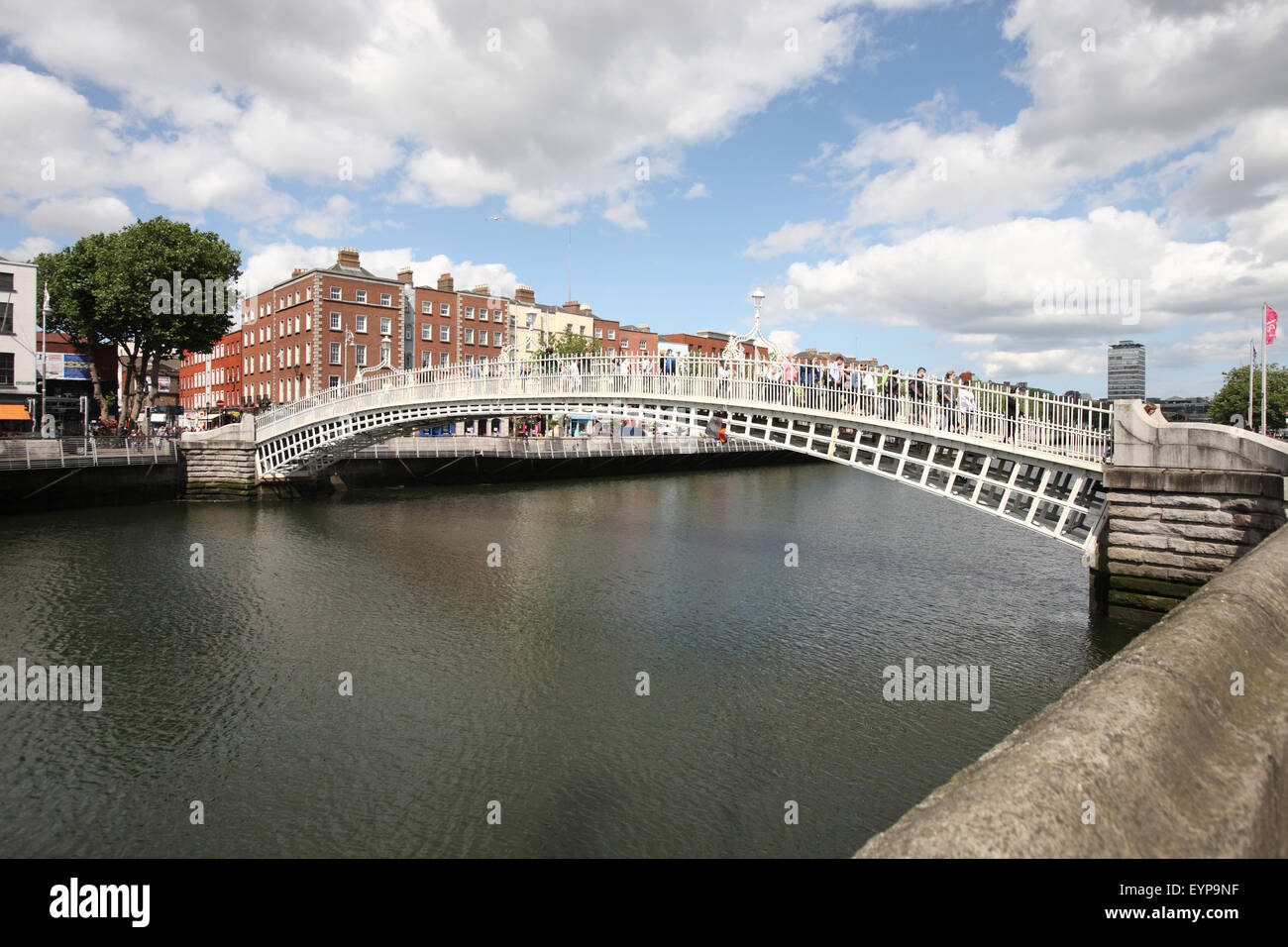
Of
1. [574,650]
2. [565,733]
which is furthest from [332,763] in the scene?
[574,650]

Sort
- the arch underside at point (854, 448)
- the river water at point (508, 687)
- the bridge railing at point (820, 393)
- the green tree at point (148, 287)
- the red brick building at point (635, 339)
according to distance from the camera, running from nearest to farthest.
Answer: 1. the river water at point (508, 687)
2. the bridge railing at point (820, 393)
3. the arch underside at point (854, 448)
4. the green tree at point (148, 287)
5. the red brick building at point (635, 339)

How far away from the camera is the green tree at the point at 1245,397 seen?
6303 cm

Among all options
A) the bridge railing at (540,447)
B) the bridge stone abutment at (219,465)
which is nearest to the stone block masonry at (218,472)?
the bridge stone abutment at (219,465)

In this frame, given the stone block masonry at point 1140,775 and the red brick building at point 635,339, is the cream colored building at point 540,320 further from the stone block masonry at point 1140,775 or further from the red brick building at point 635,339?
the stone block masonry at point 1140,775

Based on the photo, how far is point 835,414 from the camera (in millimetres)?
15109

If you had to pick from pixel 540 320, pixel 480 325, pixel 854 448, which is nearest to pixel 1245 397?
pixel 540 320

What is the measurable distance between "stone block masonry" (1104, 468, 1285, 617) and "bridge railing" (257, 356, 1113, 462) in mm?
927

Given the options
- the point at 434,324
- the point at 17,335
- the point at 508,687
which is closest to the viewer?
the point at 508,687

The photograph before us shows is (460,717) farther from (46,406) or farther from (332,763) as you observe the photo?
(46,406)

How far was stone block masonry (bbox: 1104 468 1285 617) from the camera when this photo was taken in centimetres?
1062

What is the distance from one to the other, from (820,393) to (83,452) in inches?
936

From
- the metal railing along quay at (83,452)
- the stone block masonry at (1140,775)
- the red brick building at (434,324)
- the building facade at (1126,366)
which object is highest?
the red brick building at (434,324)

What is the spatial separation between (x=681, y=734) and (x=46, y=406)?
4401 cm

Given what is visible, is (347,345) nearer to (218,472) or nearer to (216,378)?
(218,472)
